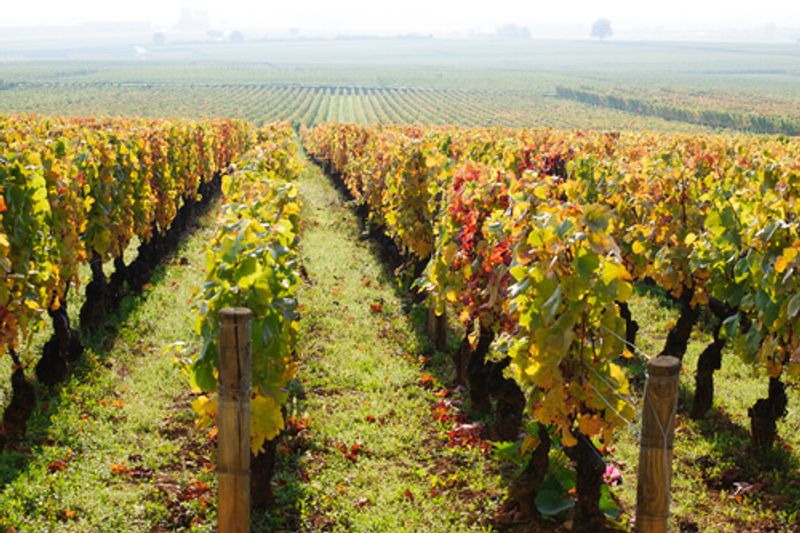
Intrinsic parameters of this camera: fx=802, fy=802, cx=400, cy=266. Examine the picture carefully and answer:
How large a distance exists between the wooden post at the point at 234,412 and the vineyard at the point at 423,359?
0.09 m

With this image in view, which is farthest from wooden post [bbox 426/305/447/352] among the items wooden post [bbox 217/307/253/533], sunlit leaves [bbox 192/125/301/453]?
wooden post [bbox 217/307/253/533]

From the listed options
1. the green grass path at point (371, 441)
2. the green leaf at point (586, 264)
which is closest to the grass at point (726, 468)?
the green grass path at point (371, 441)

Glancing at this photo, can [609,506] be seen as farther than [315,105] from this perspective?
No

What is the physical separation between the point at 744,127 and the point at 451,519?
86242 mm

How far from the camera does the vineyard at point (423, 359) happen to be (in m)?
6.11

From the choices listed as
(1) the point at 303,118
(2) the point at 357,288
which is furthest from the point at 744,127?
(2) the point at 357,288

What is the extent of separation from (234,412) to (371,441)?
3.78 meters

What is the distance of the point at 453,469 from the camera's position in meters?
7.59

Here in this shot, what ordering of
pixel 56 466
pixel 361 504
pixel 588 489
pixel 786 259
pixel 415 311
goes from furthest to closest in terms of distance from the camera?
pixel 415 311, pixel 56 466, pixel 786 259, pixel 361 504, pixel 588 489

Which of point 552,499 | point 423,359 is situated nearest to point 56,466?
point 552,499

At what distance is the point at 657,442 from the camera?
165 inches

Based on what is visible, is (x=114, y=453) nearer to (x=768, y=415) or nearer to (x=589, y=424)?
(x=589, y=424)

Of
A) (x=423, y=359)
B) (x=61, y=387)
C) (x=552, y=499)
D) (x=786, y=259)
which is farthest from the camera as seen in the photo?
(x=423, y=359)

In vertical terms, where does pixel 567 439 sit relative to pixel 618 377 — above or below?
below
